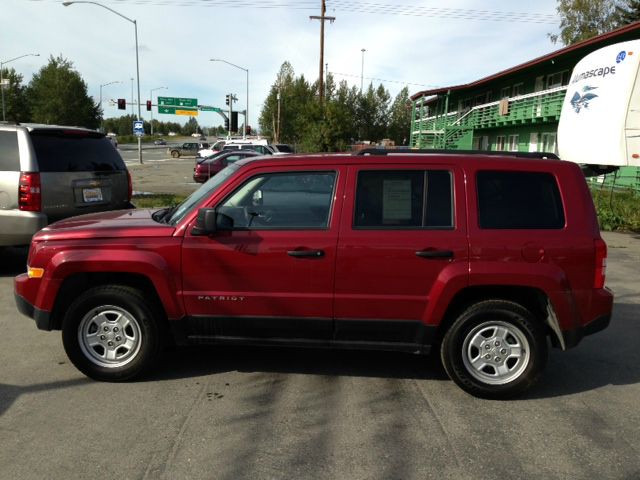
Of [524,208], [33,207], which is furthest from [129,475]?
[33,207]

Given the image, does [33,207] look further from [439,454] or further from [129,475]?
[439,454]

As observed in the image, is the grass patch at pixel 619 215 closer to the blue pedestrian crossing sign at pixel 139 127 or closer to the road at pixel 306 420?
the road at pixel 306 420

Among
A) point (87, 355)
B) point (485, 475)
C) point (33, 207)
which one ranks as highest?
point (33, 207)

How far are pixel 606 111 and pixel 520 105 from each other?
20.2 meters

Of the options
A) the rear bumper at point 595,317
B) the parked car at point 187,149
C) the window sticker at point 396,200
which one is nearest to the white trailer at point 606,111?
the rear bumper at point 595,317

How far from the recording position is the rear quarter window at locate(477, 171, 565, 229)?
3814 mm

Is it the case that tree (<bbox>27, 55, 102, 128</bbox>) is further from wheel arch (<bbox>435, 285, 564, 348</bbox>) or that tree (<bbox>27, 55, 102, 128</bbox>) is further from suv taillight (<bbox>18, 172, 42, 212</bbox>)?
wheel arch (<bbox>435, 285, 564, 348</bbox>)

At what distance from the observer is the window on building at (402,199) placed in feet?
12.7

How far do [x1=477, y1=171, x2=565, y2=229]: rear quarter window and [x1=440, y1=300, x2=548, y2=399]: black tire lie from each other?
0.59m

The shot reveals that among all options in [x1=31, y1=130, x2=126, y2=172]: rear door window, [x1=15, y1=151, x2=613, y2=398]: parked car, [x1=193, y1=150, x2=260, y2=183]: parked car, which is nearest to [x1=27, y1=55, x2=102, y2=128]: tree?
[x1=193, y1=150, x2=260, y2=183]: parked car

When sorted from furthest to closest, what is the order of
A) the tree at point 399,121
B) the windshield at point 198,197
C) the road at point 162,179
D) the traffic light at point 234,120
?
the tree at point 399,121 → the traffic light at point 234,120 → the road at point 162,179 → the windshield at point 198,197

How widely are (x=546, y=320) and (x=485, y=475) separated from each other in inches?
56.8

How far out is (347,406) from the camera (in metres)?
3.79

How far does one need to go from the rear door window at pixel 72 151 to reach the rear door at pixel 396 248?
4379 mm
